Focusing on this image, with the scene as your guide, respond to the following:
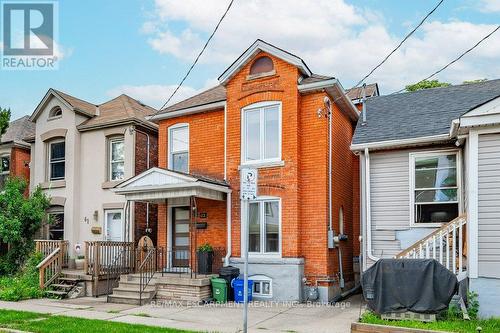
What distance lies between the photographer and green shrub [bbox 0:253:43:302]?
14.4 meters

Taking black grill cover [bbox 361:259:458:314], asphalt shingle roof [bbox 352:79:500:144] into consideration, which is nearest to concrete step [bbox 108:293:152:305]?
black grill cover [bbox 361:259:458:314]

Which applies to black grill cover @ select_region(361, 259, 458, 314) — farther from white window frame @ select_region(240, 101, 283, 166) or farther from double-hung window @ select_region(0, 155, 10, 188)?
double-hung window @ select_region(0, 155, 10, 188)

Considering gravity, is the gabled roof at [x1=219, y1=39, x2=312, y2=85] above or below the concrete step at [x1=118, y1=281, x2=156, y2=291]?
above

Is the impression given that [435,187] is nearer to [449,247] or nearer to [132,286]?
[449,247]

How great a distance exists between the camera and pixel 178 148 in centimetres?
1683

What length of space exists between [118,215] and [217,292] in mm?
6443

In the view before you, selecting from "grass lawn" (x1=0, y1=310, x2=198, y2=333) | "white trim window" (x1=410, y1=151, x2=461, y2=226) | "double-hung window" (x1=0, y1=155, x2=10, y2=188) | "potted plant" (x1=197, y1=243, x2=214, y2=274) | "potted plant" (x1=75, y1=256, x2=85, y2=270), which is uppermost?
"double-hung window" (x1=0, y1=155, x2=10, y2=188)

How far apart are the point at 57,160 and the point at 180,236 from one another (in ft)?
23.1

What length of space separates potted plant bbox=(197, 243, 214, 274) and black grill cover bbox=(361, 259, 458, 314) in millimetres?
5656

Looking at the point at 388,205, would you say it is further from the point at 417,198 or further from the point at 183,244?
the point at 183,244

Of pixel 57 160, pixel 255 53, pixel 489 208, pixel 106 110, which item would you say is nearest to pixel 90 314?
pixel 255 53

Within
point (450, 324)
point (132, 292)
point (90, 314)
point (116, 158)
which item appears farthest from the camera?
point (116, 158)

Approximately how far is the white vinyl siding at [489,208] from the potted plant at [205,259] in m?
7.52

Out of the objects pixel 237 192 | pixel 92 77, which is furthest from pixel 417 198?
pixel 92 77
